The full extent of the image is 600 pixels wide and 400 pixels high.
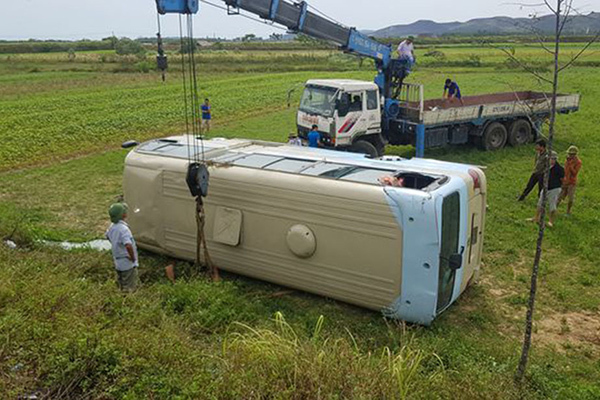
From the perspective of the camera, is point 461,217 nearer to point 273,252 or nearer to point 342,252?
point 342,252

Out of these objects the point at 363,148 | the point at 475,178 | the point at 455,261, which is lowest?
the point at 455,261

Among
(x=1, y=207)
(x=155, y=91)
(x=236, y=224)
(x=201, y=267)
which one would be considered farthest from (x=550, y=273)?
(x=155, y=91)

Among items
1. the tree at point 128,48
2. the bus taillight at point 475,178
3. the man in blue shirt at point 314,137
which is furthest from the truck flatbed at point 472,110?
the tree at point 128,48

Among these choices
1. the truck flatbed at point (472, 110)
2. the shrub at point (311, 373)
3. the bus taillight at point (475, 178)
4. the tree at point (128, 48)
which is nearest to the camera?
the shrub at point (311, 373)

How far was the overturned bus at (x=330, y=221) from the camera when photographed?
673 cm

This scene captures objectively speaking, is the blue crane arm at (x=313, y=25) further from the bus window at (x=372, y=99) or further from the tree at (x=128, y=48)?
the tree at (x=128, y=48)

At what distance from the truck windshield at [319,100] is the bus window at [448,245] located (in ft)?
25.1

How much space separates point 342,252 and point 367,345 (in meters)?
1.32

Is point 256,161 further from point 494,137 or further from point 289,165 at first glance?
point 494,137

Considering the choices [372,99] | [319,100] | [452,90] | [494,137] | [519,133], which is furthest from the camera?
[452,90]

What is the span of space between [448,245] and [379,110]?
8809mm

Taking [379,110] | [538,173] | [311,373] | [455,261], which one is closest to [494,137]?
[379,110]

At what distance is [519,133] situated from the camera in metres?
18.2

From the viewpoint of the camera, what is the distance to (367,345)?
655 centimetres
